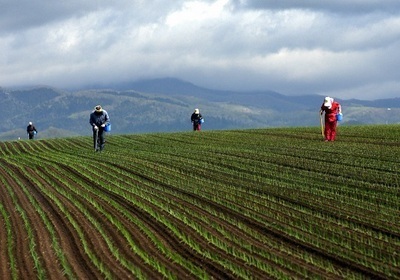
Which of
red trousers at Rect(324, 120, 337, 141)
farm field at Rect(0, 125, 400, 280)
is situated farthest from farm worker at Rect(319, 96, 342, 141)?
farm field at Rect(0, 125, 400, 280)

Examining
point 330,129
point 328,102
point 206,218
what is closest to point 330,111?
point 328,102

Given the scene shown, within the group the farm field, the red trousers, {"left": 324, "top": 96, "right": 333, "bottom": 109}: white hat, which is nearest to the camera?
the farm field

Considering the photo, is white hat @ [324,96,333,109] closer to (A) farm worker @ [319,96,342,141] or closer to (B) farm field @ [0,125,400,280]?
(A) farm worker @ [319,96,342,141]

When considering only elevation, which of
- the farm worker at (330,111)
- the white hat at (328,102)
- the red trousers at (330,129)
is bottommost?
the red trousers at (330,129)

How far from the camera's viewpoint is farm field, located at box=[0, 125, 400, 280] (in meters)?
11.3

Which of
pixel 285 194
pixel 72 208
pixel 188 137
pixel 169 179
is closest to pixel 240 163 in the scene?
pixel 169 179

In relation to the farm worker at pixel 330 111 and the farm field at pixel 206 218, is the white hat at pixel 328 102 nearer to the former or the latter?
the farm worker at pixel 330 111

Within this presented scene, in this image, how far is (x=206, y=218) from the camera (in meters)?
14.9

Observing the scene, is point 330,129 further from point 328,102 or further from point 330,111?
point 328,102

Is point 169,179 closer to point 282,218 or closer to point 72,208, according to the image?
point 72,208

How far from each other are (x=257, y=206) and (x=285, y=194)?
5.58ft

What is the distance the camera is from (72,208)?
1684 cm

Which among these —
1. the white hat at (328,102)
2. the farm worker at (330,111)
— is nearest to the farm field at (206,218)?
the farm worker at (330,111)

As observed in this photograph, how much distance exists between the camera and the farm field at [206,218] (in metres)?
11.3
